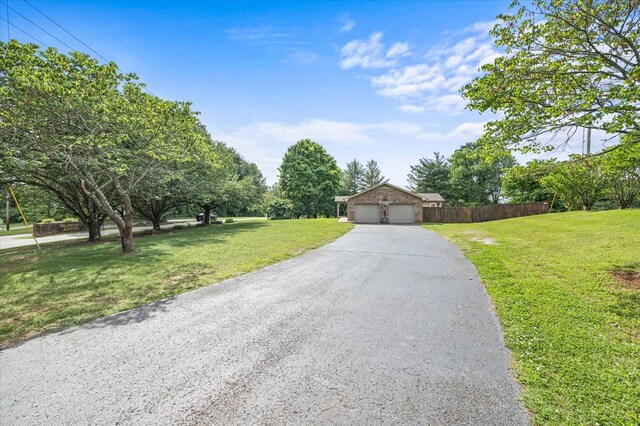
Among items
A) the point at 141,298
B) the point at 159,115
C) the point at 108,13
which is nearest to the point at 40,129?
the point at 159,115

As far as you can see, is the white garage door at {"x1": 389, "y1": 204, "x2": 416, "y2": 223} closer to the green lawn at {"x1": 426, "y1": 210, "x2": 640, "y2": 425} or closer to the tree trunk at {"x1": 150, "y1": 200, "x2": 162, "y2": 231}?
Result: the green lawn at {"x1": 426, "y1": 210, "x2": 640, "y2": 425}

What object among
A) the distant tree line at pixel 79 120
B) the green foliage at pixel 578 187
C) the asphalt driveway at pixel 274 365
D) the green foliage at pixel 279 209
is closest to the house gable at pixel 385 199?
the green foliage at pixel 578 187

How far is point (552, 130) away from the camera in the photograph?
5832 mm

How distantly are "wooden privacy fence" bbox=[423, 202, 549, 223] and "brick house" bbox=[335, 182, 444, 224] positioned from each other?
47.2 inches

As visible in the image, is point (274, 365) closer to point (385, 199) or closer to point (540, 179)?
point (540, 179)

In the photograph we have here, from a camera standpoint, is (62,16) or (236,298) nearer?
(236,298)

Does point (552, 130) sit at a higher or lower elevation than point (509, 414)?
higher

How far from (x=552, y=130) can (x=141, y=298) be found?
9046 millimetres

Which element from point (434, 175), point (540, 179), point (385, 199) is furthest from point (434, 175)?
point (540, 179)

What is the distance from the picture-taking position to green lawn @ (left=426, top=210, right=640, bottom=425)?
2.42 metres

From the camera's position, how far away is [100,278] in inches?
265

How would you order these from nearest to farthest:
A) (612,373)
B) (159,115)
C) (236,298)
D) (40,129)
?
(612,373) → (236,298) → (40,129) → (159,115)

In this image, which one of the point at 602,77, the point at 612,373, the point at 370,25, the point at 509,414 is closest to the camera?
the point at 509,414

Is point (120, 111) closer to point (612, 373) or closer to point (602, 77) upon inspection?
point (612, 373)
